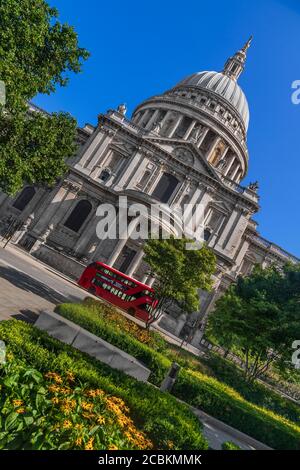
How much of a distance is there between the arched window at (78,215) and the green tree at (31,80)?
1878cm

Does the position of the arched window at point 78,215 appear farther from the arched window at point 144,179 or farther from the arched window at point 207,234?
the arched window at point 207,234

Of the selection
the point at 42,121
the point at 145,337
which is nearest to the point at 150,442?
the point at 145,337

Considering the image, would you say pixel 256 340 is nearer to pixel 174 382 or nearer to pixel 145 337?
pixel 145 337

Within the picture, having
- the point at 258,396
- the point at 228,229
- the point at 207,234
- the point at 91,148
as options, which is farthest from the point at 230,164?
the point at 258,396

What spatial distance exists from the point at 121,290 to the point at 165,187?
1805cm

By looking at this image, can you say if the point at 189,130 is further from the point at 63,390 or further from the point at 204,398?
the point at 63,390

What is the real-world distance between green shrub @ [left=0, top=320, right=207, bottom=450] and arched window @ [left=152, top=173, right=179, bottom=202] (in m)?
Answer: 33.7

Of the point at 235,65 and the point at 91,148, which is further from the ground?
the point at 235,65

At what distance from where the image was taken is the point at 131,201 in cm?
3397

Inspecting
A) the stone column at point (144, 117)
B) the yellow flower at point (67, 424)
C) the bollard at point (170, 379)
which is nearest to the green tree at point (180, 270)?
the bollard at point (170, 379)

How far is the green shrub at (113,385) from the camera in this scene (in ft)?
19.5
